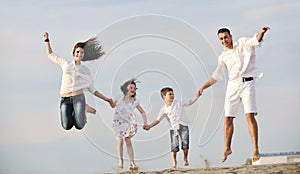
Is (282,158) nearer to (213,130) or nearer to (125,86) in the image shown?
(213,130)

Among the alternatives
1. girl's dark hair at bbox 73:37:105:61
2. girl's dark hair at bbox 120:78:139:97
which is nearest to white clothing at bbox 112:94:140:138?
girl's dark hair at bbox 120:78:139:97

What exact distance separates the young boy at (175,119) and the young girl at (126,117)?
1.00ft

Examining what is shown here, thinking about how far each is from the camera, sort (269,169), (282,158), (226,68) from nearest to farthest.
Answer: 1. (269,169)
2. (226,68)
3. (282,158)

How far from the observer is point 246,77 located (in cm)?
1019

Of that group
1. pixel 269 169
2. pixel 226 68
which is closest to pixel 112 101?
pixel 226 68

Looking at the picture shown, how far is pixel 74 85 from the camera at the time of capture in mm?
10656

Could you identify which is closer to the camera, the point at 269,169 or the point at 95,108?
the point at 269,169

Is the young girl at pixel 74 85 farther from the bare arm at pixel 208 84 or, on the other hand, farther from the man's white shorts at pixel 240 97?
the man's white shorts at pixel 240 97

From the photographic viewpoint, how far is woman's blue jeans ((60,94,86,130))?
1068cm

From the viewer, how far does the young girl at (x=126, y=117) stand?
35.6ft

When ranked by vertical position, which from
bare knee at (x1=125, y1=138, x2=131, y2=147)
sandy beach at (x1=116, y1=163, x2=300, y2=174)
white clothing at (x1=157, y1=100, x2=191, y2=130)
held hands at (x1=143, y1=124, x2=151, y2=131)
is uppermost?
white clothing at (x1=157, y1=100, x2=191, y2=130)

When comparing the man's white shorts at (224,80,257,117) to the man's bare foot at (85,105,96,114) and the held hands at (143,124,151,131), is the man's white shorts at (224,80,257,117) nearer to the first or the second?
the held hands at (143,124,151,131)

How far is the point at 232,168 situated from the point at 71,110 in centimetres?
276

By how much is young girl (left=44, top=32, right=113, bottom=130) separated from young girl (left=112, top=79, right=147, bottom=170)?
432mm
